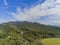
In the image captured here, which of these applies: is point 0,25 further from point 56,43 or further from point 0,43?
point 0,43

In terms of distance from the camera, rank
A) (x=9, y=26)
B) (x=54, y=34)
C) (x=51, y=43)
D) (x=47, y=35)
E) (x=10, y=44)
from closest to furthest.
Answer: (x=10, y=44), (x=51, y=43), (x=47, y=35), (x=54, y=34), (x=9, y=26)

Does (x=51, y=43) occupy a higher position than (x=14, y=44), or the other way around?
(x=14, y=44)

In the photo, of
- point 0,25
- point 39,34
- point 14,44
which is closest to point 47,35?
point 39,34

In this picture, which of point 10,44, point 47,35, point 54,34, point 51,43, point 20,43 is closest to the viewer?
point 10,44

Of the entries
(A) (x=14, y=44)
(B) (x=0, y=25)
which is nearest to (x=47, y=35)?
(B) (x=0, y=25)

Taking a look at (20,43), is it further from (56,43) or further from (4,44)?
(56,43)

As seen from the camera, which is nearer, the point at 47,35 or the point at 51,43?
the point at 51,43

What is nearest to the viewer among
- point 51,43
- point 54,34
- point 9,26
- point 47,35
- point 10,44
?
point 10,44

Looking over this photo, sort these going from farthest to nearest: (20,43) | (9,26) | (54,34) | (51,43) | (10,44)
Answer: (9,26)
(54,34)
(51,43)
(20,43)
(10,44)

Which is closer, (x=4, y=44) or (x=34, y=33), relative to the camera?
(x=4, y=44)
